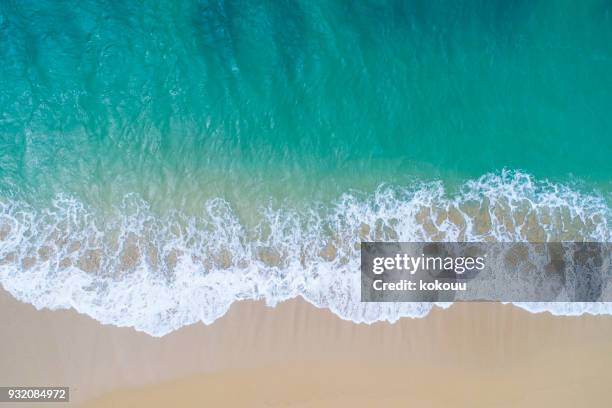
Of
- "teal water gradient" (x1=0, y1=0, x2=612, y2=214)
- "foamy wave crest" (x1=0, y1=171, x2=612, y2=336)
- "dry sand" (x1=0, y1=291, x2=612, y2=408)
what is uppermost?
"teal water gradient" (x1=0, y1=0, x2=612, y2=214)

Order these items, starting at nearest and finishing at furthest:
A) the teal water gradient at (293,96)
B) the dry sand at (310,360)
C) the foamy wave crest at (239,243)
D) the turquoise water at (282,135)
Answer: the dry sand at (310,360)
the foamy wave crest at (239,243)
the turquoise water at (282,135)
the teal water gradient at (293,96)

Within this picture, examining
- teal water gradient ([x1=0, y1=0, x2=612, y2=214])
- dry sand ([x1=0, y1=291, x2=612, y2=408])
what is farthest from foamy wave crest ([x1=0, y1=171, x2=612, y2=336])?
teal water gradient ([x1=0, y1=0, x2=612, y2=214])

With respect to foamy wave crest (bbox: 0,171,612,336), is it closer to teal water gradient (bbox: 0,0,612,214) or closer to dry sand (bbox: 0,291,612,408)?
dry sand (bbox: 0,291,612,408)

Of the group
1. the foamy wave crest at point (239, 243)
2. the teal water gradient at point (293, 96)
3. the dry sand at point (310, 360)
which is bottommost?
the dry sand at point (310, 360)

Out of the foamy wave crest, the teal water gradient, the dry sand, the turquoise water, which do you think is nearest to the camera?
the dry sand

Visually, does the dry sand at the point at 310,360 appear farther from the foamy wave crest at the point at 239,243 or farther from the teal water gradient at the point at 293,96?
the teal water gradient at the point at 293,96

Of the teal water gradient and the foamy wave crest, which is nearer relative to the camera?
the foamy wave crest

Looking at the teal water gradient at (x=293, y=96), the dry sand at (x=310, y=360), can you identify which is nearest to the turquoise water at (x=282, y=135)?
the teal water gradient at (x=293, y=96)
